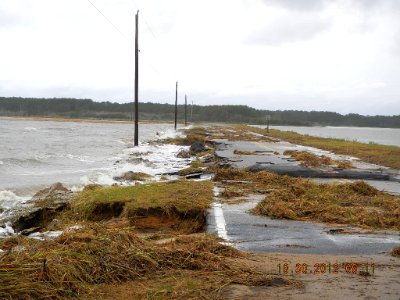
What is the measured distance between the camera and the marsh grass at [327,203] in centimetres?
837

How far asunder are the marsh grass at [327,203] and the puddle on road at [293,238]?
0.46 metres

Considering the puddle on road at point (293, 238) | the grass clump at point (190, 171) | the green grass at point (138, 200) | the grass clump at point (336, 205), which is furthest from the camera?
the grass clump at point (190, 171)

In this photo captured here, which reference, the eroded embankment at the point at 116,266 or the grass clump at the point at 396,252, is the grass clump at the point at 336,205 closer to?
the grass clump at the point at 396,252

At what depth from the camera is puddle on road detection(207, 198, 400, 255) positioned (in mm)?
6445

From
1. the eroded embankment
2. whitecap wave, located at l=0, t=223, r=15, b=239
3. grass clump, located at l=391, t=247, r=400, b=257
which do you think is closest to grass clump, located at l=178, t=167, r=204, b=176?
whitecap wave, located at l=0, t=223, r=15, b=239

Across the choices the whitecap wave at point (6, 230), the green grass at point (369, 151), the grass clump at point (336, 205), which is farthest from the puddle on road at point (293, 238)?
the green grass at point (369, 151)

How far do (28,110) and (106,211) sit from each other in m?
192

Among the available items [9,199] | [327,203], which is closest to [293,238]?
[327,203]

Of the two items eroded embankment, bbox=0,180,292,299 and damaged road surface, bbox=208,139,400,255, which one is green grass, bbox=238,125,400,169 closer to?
damaged road surface, bbox=208,139,400,255

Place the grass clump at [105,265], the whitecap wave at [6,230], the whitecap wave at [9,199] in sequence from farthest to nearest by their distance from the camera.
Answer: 1. the whitecap wave at [9,199]
2. the whitecap wave at [6,230]
3. the grass clump at [105,265]

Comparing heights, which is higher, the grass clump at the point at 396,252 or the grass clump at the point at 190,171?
the grass clump at the point at 396,252

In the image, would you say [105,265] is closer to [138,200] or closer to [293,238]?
[293,238]

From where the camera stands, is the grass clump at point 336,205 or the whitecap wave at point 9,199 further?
the whitecap wave at point 9,199

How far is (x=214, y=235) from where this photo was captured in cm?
695
